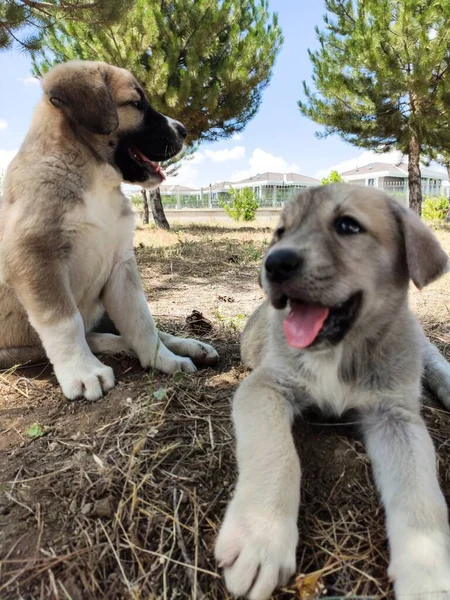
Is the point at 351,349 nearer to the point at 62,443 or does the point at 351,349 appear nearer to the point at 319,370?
the point at 319,370

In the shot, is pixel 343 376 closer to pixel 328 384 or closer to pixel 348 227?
pixel 328 384

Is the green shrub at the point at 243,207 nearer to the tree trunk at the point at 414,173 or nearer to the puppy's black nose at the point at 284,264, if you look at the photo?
the tree trunk at the point at 414,173

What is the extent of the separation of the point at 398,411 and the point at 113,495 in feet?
3.97

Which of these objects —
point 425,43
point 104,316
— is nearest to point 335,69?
point 425,43

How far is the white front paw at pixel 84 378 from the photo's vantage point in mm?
2607

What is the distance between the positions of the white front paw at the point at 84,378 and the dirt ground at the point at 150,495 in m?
0.06

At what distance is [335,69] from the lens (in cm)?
1612

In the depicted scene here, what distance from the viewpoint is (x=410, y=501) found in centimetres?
164

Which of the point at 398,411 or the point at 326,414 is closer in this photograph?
the point at 398,411

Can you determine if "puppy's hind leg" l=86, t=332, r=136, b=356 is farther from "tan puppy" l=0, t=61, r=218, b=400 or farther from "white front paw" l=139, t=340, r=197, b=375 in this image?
"white front paw" l=139, t=340, r=197, b=375

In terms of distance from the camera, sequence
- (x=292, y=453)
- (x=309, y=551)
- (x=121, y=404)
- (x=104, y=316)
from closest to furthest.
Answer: (x=309, y=551) < (x=292, y=453) < (x=121, y=404) < (x=104, y=316)

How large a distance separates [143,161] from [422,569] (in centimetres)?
289

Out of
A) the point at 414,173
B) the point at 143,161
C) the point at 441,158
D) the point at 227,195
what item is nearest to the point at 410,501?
the point at 143,161

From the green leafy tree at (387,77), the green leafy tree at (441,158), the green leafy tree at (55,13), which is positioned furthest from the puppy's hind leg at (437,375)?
the green leafy tree at (441,158)
